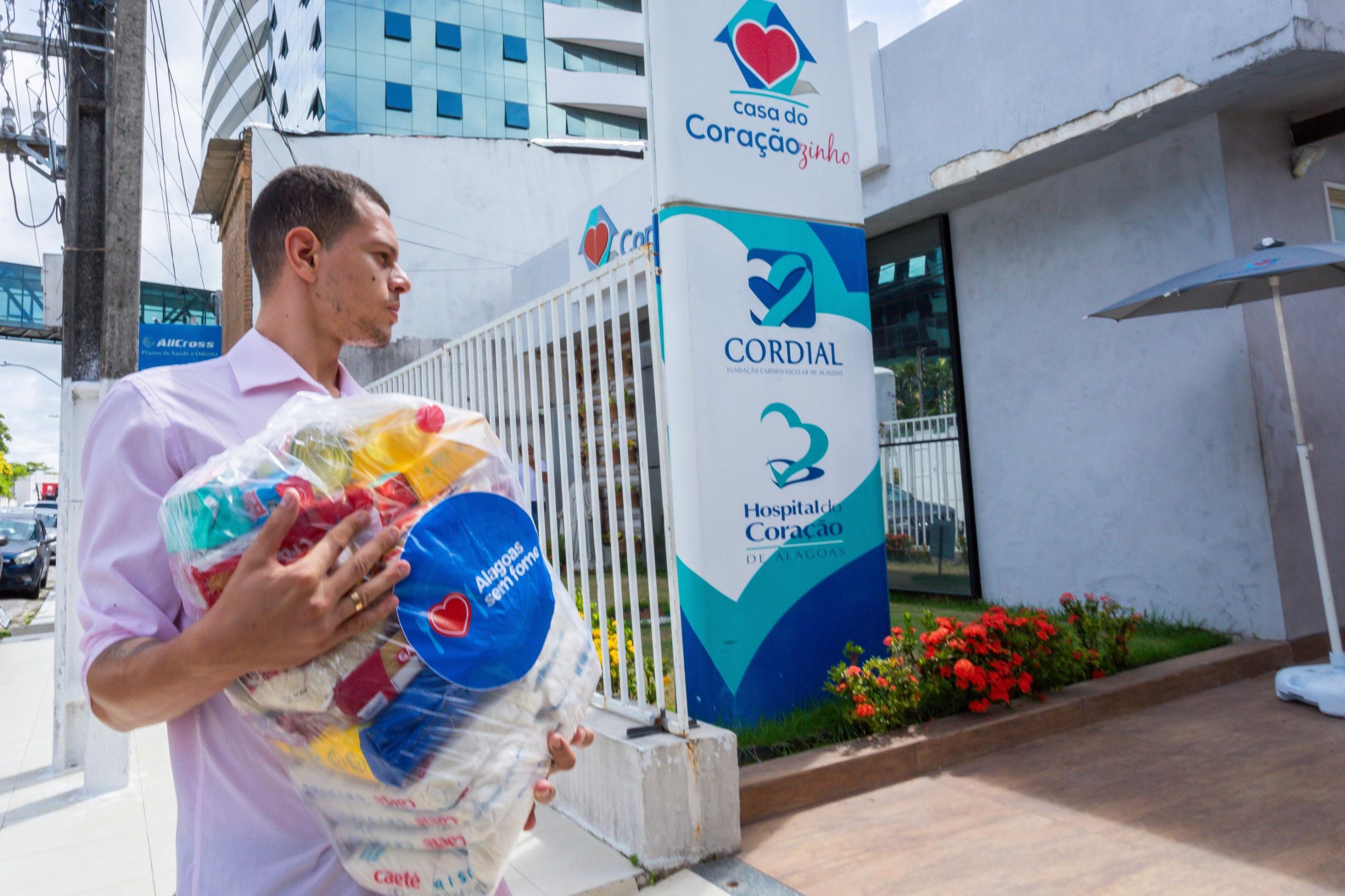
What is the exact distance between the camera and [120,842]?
165 inches

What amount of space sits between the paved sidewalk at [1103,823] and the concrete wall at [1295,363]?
60.9 inches

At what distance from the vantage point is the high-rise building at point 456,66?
32.5 metres

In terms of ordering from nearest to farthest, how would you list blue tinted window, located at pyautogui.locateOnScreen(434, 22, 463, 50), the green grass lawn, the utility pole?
the green grass lawn < the utility pole < blue tinted window, located at pyautogui.locateOnScreen(434, 22, 463, 50)

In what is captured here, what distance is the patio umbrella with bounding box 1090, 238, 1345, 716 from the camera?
4.53 meters

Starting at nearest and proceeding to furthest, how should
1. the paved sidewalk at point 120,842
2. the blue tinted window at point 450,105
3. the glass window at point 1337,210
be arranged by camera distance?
the paved sidewalk at point 120,842 < the glass window at point 1337,210 < the blue tinted window at point 450,105

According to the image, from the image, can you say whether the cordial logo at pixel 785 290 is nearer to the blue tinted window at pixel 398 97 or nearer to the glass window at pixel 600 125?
the blue tinted window at pixel 398 97

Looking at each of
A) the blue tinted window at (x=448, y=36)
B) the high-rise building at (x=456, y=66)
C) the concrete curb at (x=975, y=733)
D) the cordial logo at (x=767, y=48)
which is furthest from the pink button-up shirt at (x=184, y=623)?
the blue tinted window at (x=448, y=36)

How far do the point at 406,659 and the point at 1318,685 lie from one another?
5.39m

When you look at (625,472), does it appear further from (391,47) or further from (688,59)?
(391,47)

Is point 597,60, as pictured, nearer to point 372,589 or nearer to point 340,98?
point 340,98

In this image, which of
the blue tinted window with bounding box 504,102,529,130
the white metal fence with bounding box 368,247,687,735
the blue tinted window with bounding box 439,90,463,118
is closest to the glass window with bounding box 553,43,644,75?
the blue tinted window with bounding box 504,102,529,130

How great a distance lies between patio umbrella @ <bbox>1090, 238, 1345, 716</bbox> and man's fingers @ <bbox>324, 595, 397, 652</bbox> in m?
4.90

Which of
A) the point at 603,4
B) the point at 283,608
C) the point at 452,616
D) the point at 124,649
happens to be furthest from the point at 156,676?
the point at 603,4

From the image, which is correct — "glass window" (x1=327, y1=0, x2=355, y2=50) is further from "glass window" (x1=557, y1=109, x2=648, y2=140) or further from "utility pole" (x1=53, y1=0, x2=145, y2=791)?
"utility pole" (x1=53, y1=0, x2=145, y2=791)
